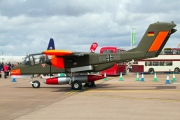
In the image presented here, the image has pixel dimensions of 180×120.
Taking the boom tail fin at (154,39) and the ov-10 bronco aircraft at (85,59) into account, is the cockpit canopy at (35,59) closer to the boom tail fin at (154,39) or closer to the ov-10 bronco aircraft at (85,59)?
the ov-10 bronco aircraft at (85,59)

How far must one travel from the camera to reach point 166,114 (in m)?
9.84

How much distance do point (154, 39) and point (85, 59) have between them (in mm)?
4456

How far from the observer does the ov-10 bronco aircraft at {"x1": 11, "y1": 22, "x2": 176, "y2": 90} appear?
1797 cm

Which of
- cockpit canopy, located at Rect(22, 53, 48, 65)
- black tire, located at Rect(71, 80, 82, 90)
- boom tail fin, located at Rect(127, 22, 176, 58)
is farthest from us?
cockpit canopy, located at Rect(22, 53, 48, 65)

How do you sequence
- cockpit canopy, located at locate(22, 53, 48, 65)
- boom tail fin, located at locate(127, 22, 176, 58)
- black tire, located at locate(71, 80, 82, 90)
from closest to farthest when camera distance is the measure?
1. boom tail fin, located at locate(127, 22, 176, 58)
2. black tire, located at locate(71, 80, 82, 90)
3. cockpit canopy, located at locate(22, 53, 48, 65)

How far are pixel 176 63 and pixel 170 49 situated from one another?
7.71 feet

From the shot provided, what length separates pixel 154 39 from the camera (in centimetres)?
1817

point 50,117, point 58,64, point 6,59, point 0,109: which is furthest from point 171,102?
point 6,59

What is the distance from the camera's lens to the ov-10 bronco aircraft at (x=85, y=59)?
707 inches

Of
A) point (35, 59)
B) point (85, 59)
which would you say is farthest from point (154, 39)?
point (35, 59)

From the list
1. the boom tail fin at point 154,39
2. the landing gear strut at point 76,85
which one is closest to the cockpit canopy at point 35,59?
the landing gear strut at point 76,85

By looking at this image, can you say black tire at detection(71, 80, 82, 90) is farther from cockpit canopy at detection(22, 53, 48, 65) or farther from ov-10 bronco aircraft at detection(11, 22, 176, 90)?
cockpit canopy at detection(22, 53, 48, 65)

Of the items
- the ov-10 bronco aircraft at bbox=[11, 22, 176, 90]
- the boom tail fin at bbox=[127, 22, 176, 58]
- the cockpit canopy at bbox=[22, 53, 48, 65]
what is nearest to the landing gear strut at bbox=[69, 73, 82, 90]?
the ov-10 bronco aircraft at bbox=[11, 22, 176, 90]

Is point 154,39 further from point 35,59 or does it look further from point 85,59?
point 35,59
